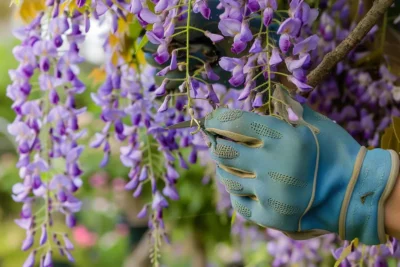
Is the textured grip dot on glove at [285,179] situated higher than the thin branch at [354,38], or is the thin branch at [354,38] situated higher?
the thin branch at [354,38]

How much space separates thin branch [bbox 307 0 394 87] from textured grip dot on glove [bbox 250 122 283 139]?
132mm

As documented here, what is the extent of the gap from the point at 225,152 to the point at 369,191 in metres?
0.17

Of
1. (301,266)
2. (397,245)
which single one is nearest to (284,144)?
(397,245)

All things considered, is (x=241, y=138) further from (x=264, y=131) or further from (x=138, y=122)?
(x=138, y=122)

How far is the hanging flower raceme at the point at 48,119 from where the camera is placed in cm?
85

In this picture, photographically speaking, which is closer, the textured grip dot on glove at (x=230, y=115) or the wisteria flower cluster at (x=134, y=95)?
the textured grip dot on glove at (x=230, y=115)

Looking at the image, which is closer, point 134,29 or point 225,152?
point 225,152

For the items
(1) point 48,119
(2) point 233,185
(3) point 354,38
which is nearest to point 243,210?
(2) point 233,185

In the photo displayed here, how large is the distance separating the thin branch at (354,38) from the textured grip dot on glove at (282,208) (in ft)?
0.56

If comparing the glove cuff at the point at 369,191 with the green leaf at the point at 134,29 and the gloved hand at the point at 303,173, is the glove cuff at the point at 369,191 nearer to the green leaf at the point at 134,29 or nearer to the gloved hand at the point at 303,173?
the gloved hand at the point at 303,173

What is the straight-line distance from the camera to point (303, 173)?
641 millimetres

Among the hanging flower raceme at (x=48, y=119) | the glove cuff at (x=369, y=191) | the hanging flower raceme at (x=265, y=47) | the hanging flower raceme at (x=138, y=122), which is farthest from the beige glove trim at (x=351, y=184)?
the hanging flower raceme at (x=48, y=119)

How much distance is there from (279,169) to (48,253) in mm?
429

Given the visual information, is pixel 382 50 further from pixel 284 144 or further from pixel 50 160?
pixel 50 160
